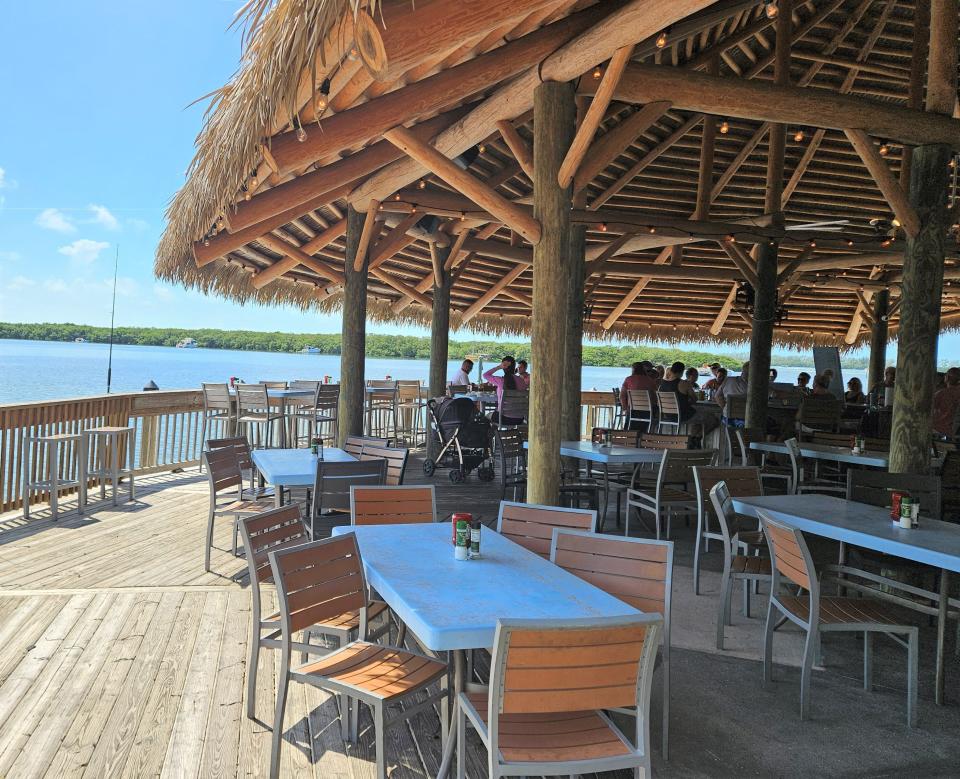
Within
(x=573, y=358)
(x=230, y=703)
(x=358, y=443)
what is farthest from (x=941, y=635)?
(x=573, y=358)

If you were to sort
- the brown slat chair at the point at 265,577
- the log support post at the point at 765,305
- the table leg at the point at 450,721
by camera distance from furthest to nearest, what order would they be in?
the log support post at the point at 765,305
the brown slat chair at the point at 265,577
the table leg at the point at 450,721

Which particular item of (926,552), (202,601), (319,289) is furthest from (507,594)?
(319,289)

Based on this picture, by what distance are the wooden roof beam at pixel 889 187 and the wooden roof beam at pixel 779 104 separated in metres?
0.10

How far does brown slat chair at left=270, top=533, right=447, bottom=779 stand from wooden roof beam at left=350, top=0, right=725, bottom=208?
10.6ft

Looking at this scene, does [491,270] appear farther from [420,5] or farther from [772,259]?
[420,5]

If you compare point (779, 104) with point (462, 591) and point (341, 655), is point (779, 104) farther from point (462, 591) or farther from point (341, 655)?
point (341, 655)

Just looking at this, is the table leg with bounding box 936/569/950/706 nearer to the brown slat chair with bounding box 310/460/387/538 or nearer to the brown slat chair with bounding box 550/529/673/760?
the brown slat chair with bounding box 550/529/673/760

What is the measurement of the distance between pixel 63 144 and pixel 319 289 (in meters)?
129

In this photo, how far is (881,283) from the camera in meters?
15.1

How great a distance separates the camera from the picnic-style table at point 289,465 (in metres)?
4.51

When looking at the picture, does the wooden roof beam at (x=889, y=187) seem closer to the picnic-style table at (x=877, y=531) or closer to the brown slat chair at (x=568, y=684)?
the picnic-style table at (x=877, y=531)

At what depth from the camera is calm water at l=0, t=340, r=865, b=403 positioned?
45.6m

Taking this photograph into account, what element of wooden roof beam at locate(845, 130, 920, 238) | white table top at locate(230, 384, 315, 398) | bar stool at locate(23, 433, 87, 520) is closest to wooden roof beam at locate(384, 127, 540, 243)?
wooden roof beam at locate(845, 130, 920, 238)

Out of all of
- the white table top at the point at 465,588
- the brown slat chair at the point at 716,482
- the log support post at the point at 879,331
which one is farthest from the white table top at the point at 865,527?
the log support post at the point at 879,331
